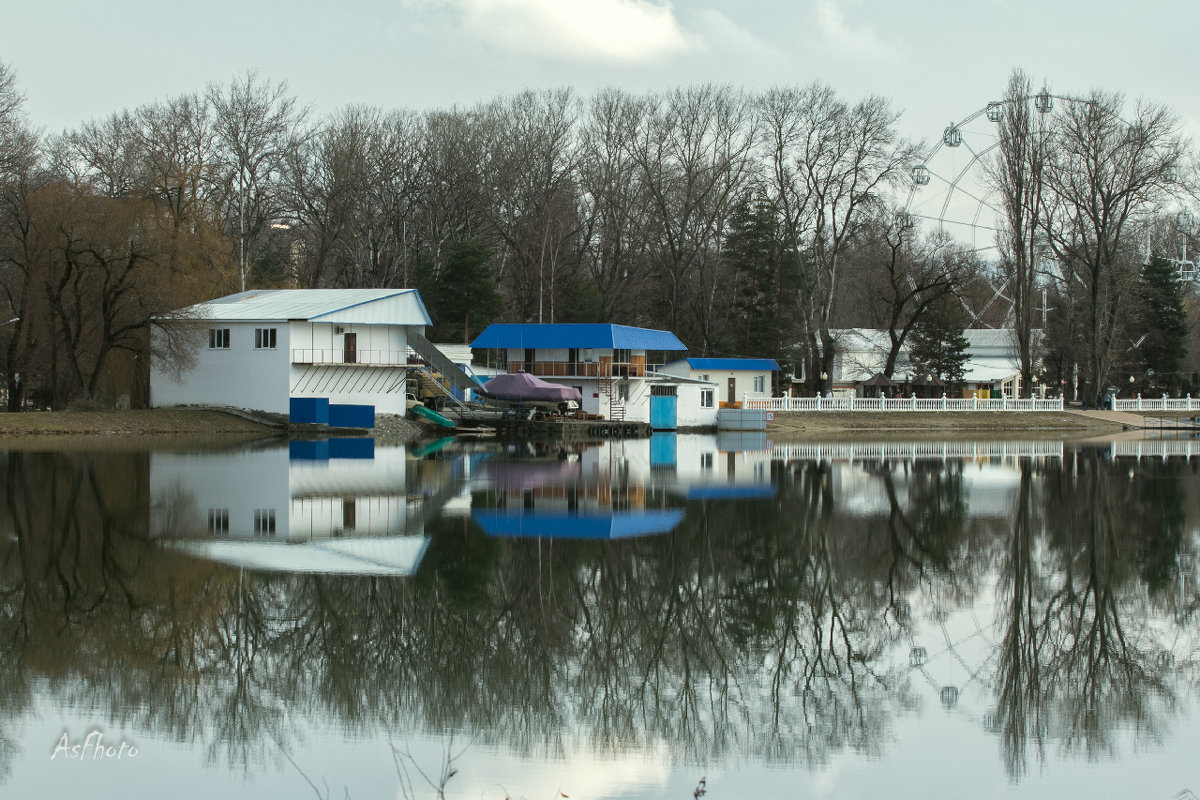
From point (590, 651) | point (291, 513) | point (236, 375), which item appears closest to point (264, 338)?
point (236, 375)

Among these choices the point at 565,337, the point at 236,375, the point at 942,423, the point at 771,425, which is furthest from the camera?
the point at 942,423

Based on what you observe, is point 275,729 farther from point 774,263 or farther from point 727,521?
point 774,263

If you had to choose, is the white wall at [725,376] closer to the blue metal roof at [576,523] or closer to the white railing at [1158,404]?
the white railing at [1158,404]

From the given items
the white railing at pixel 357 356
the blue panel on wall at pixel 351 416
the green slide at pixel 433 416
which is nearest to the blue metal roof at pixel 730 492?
the blue panel on wall at pixel 351 416

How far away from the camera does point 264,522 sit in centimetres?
1758

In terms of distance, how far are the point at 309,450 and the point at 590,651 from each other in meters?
28.8

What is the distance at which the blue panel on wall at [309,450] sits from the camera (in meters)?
33.4

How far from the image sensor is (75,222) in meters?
45.4

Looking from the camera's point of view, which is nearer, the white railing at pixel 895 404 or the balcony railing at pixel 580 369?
the balcony railing at pixel 580 369

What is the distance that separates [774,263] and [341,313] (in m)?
30.2

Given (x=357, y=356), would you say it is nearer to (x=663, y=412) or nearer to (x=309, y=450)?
(x=309, y=450)

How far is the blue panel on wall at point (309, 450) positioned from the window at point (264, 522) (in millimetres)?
13909

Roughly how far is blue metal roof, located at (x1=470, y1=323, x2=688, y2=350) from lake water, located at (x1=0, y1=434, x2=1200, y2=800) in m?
36.7

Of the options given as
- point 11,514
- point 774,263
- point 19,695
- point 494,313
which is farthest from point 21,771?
point 774,263
